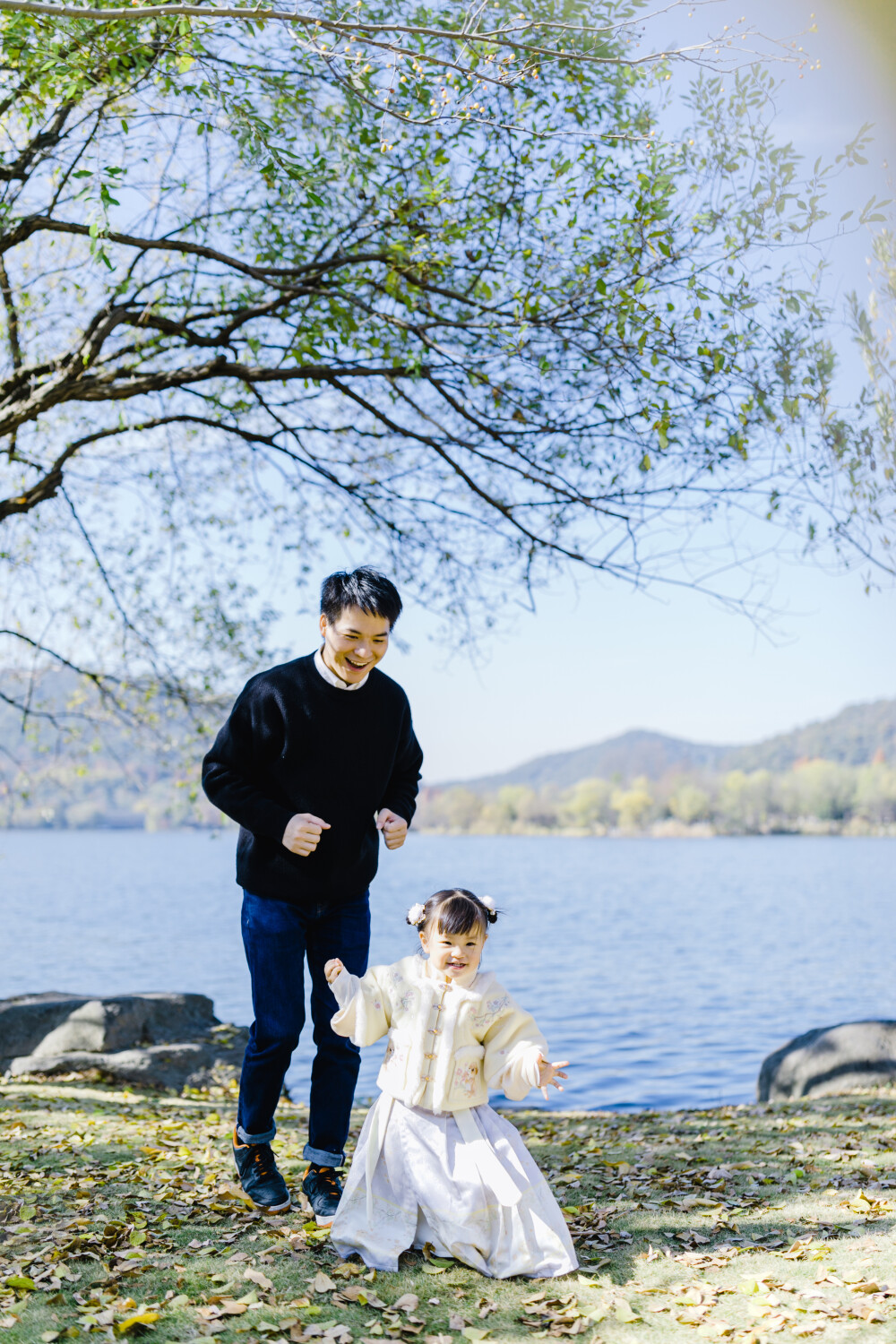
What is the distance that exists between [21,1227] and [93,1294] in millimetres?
809

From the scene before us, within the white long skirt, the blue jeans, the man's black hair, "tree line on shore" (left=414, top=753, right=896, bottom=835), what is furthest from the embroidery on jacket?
"tree line on shore" (left=414, top=753, right=896, bottom=835)

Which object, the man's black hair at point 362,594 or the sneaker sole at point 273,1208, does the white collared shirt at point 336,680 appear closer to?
the man's black hair at point 362,594

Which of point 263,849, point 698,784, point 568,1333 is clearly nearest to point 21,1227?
point 263,849

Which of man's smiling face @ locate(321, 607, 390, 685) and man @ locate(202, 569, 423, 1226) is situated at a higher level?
man's smiling face @ locate(321, 607, 390, 685)

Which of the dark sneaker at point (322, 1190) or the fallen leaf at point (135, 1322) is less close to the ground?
the dark sneaker at point (322, 1190)

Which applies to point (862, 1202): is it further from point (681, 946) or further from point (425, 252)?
point (681, 946)

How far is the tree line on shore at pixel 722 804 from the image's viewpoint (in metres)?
99.4

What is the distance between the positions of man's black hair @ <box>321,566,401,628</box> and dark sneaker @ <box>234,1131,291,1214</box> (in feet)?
6.88

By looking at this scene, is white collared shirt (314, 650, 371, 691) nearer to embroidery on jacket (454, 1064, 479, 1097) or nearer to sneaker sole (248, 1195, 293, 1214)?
embroidery on jacket (454, 1064, 479, 1097)

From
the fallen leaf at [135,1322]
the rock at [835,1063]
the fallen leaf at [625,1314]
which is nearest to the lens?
the fallen leaf at [135,1322]

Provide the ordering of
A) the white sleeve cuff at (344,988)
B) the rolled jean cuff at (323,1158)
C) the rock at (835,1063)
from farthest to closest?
the rock at (835,1063) → the rolled jean cuff at (323,1158) → the white sleeve cuff at (344,988)

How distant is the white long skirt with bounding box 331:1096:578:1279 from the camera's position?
145 inches

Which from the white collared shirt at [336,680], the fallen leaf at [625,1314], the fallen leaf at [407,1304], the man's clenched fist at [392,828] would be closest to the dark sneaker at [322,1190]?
the fallen leaf at [407,1304]

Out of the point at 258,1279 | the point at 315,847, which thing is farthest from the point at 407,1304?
the point at 315,847
